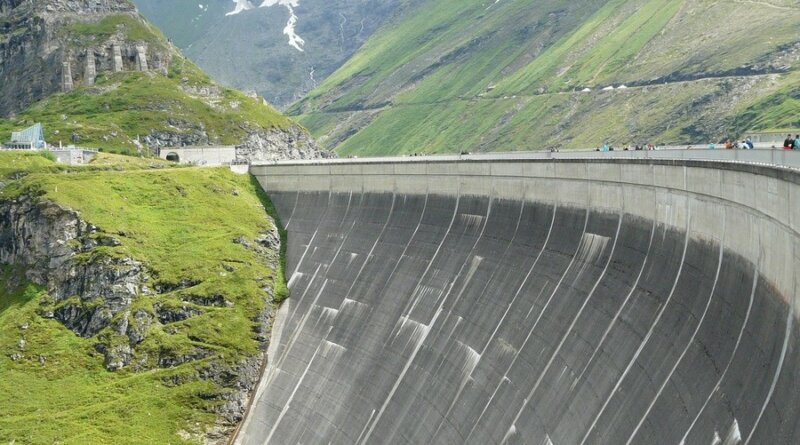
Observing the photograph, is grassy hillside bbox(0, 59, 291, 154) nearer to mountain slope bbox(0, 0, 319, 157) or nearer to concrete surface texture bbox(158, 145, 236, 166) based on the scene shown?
mountain slope bbox(0, 0, 319, 157)

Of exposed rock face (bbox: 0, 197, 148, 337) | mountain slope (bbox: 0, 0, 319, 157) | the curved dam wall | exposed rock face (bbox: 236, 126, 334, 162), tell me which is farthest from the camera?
exposed rock face (bbox: 236, 126, 334, 162)

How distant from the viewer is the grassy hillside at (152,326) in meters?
71.9

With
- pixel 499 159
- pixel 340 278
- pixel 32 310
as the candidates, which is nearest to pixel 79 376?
pixel 32 310

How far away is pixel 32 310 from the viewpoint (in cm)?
8262

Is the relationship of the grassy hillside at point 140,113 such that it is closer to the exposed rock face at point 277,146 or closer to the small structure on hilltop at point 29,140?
the exposed rock face at point 277,146

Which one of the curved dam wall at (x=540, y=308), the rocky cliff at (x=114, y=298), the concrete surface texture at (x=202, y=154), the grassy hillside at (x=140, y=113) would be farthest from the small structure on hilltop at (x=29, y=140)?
the curved dam wall at (x=540, y=308)

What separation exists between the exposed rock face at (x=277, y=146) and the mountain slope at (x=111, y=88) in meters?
0.28

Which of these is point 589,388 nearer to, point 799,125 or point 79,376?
point 79,376

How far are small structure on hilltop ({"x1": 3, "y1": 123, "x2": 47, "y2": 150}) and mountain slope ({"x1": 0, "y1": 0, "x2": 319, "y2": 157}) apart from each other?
4263mm

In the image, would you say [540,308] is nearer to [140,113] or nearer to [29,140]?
[29,140]

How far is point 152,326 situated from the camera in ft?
259

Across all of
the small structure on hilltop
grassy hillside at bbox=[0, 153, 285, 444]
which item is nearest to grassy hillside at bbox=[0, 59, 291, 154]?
the small structure on hilltop

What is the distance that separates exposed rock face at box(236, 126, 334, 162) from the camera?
467 feet

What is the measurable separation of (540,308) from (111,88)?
118 m
